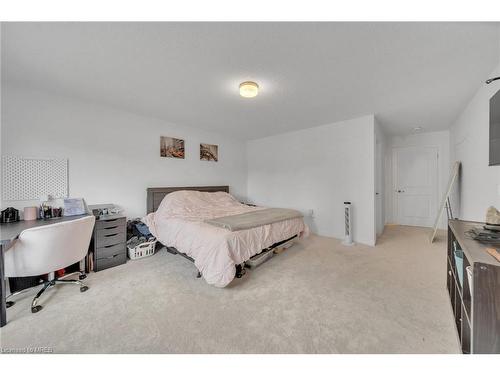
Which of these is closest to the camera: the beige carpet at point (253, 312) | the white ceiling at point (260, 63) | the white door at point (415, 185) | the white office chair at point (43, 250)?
the beige carpet at point (253, 312)

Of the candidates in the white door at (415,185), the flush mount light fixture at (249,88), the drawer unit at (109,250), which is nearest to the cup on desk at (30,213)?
Answer: the drawer unit at (109,250)

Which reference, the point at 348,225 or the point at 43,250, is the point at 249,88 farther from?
the point at 348,225

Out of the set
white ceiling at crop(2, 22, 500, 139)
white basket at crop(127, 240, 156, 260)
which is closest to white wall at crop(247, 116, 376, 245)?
white ceiling at crop(2, 22, 500, 139)

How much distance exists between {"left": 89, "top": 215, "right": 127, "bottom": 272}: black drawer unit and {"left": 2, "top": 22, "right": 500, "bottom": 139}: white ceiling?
1.77 metres

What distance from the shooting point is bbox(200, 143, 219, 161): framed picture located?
4273 millimetres

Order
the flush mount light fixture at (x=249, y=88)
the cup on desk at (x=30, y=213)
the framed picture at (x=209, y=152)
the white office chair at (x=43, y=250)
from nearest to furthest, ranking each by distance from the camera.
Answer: the white office chair at (x=43, y=250), the flush mount light fixture at (x=249, y=88), the cup on desk at (x=30, y=213), the framed picture at (x=209, y=152)

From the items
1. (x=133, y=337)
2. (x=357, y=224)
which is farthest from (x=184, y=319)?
(x=357, y=224)

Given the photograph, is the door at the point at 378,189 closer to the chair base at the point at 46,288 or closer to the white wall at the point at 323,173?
the white wall at the point at 323,173

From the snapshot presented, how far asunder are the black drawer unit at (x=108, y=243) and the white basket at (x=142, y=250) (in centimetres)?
11

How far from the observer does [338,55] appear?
1724 mm

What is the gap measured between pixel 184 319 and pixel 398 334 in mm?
1691

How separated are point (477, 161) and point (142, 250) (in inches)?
191

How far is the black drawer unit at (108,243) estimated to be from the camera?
2.48 meters
